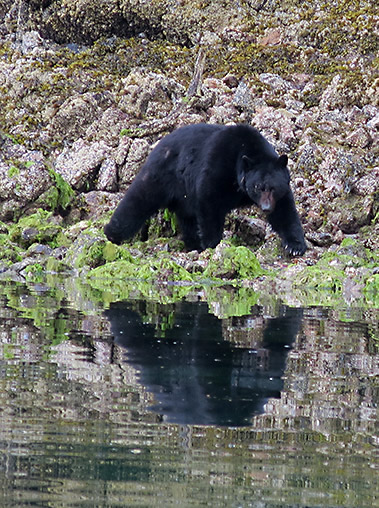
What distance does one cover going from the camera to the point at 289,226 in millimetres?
13352

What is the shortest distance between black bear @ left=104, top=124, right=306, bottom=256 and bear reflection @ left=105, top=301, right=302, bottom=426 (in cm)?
535

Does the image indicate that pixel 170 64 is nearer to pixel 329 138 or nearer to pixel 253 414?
pixel 329 138

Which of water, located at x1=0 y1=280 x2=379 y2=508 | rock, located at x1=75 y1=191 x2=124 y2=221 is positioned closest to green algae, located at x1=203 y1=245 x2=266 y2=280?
rock, located at x1=75 y1=191 x2=124 y2=221

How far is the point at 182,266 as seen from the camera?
1280cm

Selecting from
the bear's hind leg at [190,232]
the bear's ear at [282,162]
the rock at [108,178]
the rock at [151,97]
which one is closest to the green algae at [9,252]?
the bear's hind leg at [190,232]

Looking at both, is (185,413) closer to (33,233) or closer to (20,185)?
(33,233)

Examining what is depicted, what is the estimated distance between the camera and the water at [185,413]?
2768 mm

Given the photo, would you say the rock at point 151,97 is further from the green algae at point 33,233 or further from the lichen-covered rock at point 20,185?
the green algae at point 33,233

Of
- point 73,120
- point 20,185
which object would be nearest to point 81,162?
point 20,185

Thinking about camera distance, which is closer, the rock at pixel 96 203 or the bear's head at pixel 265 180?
the bear's head at pixel 265 180

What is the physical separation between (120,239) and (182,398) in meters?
10.6

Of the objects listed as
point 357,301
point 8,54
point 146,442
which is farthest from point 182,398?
point 8,54

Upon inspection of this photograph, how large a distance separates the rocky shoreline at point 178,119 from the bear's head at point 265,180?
0.83 meters

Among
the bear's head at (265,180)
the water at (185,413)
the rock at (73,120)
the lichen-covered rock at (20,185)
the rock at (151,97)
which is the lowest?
the water at (185,413)
